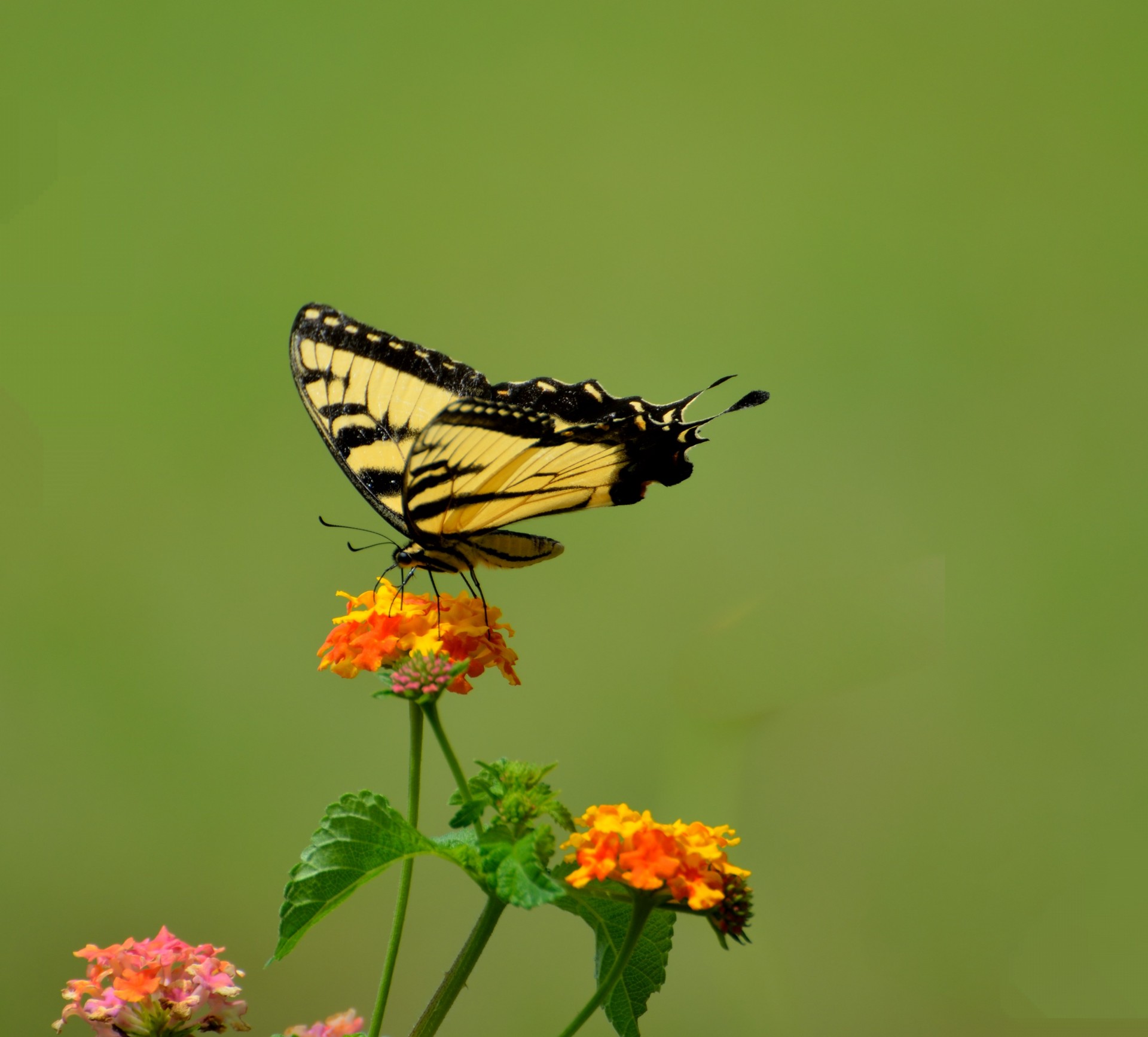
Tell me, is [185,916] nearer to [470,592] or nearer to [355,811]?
[470,592]

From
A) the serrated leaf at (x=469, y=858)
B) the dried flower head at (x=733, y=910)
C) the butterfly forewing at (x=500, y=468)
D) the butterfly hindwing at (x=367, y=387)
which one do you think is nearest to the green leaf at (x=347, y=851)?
the serrated leaf at (x=469, y=858)

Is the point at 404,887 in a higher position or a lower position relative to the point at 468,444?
lower

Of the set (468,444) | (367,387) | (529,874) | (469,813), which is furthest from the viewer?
(367,387)

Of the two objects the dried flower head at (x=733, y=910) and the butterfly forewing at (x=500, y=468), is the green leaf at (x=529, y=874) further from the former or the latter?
the butterfly forewing at (x=500, y=468)

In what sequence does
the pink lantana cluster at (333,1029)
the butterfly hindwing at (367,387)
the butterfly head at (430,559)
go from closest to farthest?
1. the pink lantana cluster at (333,1029)
2. the butterfly head at (430,559)
3. the butterfly hindwing at (367,387)

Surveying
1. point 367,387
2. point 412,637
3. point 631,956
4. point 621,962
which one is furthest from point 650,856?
point 367,387

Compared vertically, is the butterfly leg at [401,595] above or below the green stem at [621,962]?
above

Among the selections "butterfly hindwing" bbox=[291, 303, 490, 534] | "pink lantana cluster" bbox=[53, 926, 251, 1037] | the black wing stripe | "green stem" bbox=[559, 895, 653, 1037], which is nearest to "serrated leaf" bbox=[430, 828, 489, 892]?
"green stem" bbox=[559, 895, 653, 1037]

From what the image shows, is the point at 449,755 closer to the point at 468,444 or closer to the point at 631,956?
the point at 631,956
